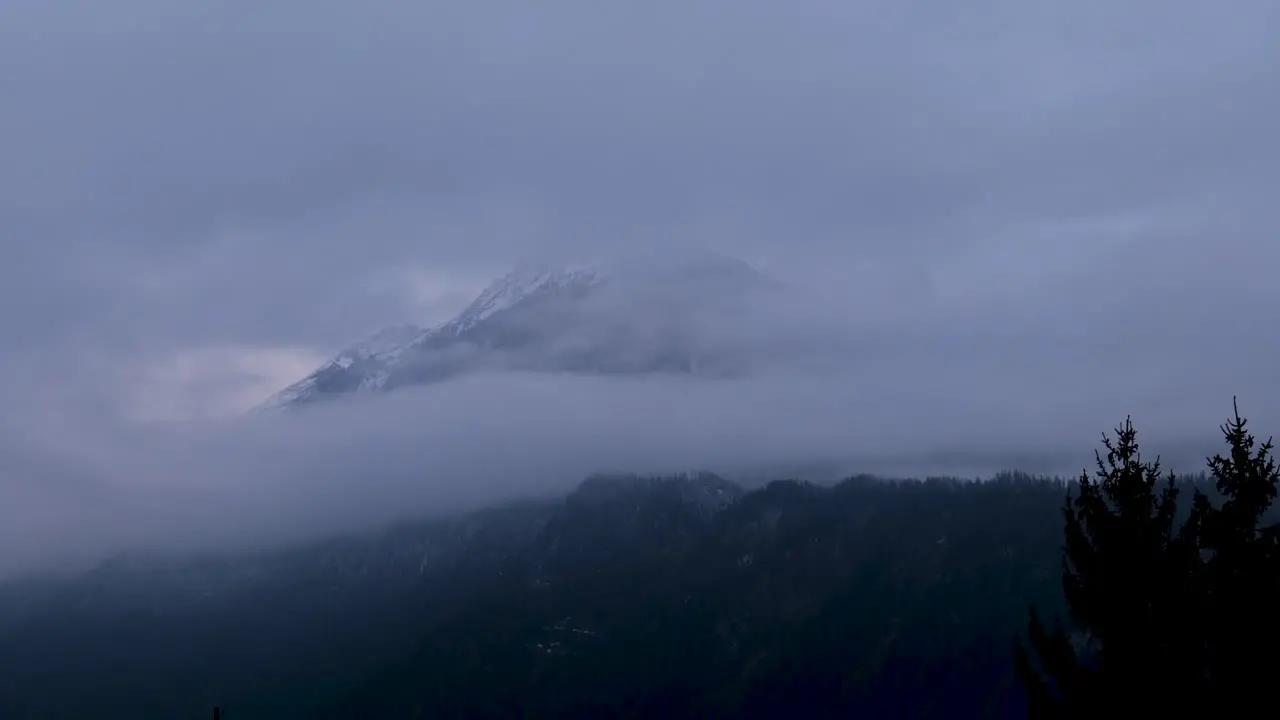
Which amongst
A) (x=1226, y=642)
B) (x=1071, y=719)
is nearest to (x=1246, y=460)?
(x=1226, y=642)

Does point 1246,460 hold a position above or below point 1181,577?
above

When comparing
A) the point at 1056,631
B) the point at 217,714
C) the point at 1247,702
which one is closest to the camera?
the point at 1247,702

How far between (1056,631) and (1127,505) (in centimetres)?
419

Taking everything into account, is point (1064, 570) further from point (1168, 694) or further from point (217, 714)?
point (217, 714)

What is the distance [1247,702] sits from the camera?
39938 mm

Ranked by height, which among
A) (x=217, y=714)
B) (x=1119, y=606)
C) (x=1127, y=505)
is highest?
(x=1127, y=505)

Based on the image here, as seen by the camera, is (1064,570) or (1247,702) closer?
(1247,702)

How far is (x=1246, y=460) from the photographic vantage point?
43.0 m

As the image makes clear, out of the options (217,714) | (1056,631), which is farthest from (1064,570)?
(217,714)

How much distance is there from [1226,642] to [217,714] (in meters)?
43.1

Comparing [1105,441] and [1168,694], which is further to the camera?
[1105,441]

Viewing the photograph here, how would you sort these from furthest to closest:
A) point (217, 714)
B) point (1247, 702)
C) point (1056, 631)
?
1. point (217, 714)
2. point (1056, 631)
3. point (1247, 702)

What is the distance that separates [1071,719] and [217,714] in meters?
39.1

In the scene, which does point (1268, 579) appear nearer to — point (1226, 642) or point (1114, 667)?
point (1226, 642)
